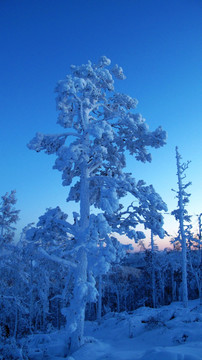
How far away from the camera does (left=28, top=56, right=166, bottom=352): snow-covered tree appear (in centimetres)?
816

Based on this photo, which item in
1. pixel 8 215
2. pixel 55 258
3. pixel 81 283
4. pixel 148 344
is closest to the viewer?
pixel 81 283

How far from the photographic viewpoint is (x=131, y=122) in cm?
979

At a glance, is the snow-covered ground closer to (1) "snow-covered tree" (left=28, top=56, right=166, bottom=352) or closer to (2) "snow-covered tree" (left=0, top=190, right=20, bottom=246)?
(1) "snow-covered tree" (left=28, top=56, right=166, bottom=352)

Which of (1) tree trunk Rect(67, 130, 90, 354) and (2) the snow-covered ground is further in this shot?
(1) tree trunk Rect(67, 130, 90, 354)

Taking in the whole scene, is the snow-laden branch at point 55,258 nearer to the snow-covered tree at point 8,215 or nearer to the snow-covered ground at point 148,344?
the snow-covered ground at point 148,344

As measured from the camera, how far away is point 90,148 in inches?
382

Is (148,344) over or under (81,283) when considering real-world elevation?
under

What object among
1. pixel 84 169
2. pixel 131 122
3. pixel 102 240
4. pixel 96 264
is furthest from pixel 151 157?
pixel 96 264

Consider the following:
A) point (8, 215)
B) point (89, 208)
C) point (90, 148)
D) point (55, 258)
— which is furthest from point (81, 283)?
point (8, 215)

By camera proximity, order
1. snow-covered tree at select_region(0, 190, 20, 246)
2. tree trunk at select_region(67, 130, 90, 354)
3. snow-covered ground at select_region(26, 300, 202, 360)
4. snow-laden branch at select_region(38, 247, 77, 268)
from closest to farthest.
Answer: snow-covered ground at select_region(26, 300, 202, 360) → tree trunk at select_region(67, 130, 90, 354) → snow-laden branch at select_region(38, 247, 77, 268) → snow-covered tree at select_region(0, 190, 20, 246)

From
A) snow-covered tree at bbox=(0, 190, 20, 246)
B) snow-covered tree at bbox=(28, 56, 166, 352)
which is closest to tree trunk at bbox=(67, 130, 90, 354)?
snow-covered tree at bbox=(28, 56, 166, 352)

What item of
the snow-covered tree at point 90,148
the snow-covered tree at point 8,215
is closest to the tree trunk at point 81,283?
the snow-covered tree at point 90,148

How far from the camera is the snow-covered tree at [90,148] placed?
8164 millimetres

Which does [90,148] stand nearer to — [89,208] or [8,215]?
[89,208]
